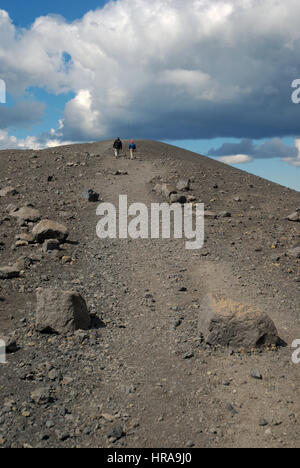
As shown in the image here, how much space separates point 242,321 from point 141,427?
3.31 metres

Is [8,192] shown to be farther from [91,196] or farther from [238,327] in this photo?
[238,327]

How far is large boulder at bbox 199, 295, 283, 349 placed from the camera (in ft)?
27.9

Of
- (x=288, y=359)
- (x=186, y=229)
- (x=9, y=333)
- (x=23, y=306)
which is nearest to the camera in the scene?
(x=288, y=359)

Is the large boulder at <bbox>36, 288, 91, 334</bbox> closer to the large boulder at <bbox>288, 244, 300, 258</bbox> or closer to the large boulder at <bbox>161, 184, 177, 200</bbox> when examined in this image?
the large boulder at <bbox>288, 244, 300, 258</bbox>

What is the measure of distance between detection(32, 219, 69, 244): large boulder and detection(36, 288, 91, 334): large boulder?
226 inches

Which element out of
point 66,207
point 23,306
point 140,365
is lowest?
point 140,365

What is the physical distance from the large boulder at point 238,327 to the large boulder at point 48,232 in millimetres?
8086

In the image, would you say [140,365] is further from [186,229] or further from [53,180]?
[53,180]

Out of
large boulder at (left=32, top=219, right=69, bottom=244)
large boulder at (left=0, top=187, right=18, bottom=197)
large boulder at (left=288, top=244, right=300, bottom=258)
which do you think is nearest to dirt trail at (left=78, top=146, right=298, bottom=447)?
large boulder at (left=32, top=219, right=69, bottom=244)

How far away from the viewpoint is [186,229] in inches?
656

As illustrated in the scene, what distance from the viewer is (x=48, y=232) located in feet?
48.3

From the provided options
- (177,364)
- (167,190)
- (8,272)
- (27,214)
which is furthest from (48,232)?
(177,364)
